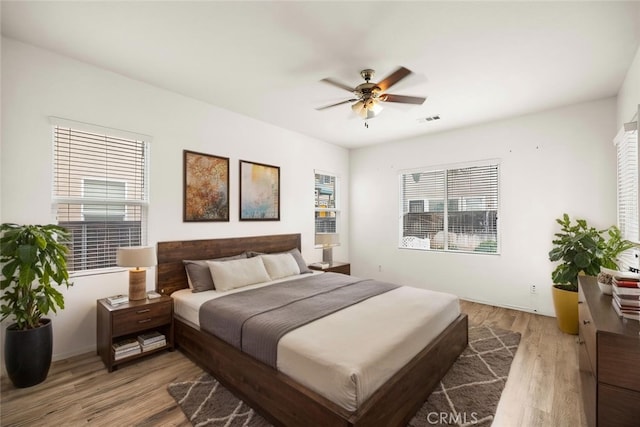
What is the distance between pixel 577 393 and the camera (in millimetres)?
2268

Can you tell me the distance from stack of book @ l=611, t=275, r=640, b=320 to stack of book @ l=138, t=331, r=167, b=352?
3.63 meters

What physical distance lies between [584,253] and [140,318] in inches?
185

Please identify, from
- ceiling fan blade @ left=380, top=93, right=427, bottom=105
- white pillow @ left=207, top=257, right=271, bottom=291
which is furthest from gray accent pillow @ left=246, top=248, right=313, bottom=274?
ceiling fan blade @ left=380, top=93, right=427, bottom=105

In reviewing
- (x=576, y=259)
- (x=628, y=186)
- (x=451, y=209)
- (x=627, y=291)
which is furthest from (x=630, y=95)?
(x=451, y=209)

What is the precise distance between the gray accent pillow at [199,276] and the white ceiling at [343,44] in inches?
80.5

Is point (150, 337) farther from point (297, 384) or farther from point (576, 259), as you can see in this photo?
point (576, 259)

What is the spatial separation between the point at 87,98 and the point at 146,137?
23.4 inches

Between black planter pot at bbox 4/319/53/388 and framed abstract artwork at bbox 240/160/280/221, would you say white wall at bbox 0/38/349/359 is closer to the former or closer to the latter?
framed abstract artwork at bbox 240/160/280/221

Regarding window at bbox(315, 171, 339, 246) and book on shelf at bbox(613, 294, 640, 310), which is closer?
book on shelf at bbox(613, 294, 640, 310)

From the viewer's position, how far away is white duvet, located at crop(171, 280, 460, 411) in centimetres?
164

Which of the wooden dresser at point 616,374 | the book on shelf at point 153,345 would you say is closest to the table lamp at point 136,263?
the book on shelf at point 153,345

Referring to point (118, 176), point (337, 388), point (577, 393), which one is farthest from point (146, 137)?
point (577, 393)

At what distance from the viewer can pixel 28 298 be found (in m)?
2.31

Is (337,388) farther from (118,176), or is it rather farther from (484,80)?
(484,80)
